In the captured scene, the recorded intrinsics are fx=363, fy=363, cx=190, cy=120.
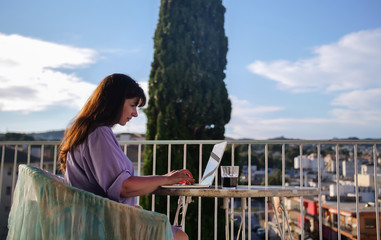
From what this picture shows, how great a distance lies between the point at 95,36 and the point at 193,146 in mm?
5149

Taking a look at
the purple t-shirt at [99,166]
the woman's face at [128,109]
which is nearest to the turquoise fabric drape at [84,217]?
the purple t-shirt at [99,166]

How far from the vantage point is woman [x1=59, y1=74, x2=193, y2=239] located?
137 centimetres

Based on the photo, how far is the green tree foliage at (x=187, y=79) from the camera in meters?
8.19

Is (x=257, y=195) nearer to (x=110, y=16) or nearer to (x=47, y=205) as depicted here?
(x=47, y=205)

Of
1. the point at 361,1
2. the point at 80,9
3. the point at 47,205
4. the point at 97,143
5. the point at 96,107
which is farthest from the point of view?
the point at 361,1

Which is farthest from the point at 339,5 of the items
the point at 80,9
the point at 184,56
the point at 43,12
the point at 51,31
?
the point at 51,31

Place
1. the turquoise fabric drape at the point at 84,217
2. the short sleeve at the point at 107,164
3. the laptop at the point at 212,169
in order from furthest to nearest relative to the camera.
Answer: the laptop at the point at 212,169 → the short sleeve at the point at 107,164 → the turquoise fabric drape at the point at 84,217

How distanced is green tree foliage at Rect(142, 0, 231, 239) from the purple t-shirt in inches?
259

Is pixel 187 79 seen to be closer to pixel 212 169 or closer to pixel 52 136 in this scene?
pixel 52 136

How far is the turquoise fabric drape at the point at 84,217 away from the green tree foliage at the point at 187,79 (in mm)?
6729

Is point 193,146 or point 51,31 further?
point 51,31

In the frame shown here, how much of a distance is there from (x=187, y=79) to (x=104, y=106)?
6887mm

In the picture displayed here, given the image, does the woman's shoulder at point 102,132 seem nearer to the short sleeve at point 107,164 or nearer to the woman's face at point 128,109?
the short sleeve at point 107,164

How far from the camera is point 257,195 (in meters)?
1.68
